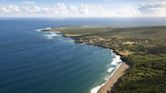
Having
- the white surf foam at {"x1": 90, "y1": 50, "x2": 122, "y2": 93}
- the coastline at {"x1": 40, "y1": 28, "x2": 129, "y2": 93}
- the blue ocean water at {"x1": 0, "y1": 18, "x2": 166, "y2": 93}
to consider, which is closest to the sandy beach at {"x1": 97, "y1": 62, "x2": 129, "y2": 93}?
the coastline at {"x1": 40, "y1": 28, "x2": 129, "y2": 93}

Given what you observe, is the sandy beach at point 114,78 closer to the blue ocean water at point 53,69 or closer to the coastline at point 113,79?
the coastline at point 113,79

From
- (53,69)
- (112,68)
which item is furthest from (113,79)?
(53,69)

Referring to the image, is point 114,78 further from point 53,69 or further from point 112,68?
point 53,69

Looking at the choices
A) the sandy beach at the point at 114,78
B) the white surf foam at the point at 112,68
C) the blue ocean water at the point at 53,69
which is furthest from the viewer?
the blue ocean water at the point at 53,69

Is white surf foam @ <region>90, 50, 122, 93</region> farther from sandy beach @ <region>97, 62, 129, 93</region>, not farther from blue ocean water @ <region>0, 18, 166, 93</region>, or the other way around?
blue ocean water @ <region>0, 18, 166, 93</region>

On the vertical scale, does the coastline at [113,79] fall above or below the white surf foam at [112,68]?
above

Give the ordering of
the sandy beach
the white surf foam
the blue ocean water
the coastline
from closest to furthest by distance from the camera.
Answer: the coastline → the sandy beach → the white surf foam → the blue ocean water

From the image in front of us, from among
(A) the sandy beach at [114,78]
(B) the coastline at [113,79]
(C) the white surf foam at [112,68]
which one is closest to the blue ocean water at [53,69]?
(C) the white surf foam at [112,68]

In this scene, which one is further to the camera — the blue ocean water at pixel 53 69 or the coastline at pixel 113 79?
the blue ocean water at pixel 53 69
